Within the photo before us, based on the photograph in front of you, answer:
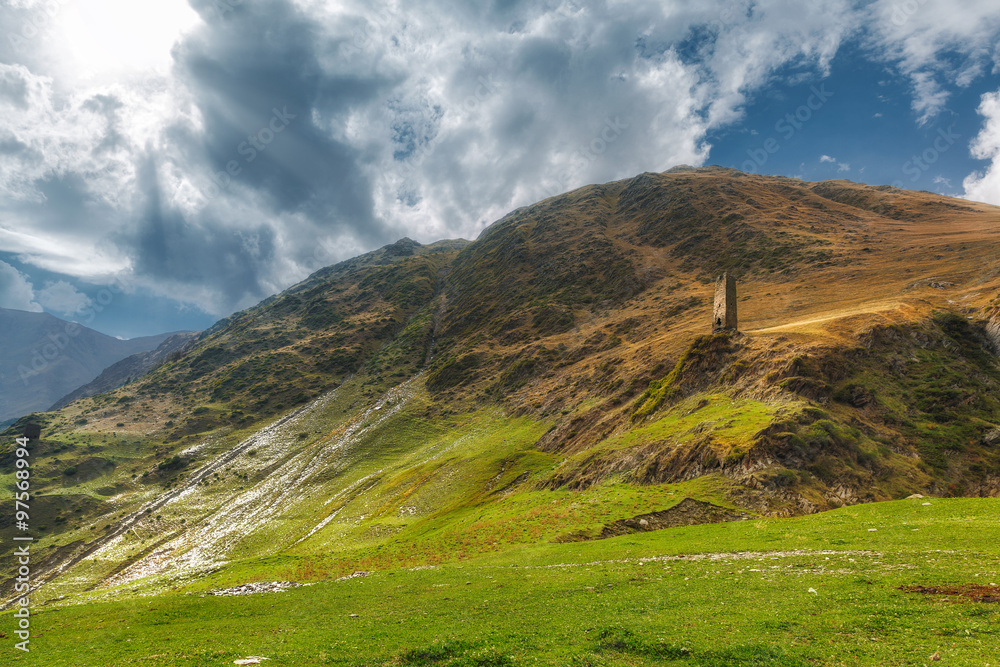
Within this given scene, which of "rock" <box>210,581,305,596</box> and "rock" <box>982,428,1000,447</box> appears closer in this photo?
"rock" <box>210,581,305,596</box>

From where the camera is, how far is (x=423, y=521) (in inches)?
2000

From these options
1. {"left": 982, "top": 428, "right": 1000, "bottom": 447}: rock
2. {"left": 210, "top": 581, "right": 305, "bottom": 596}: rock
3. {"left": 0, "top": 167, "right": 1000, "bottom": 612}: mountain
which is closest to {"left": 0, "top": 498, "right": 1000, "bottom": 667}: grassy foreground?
{"left": 210, "top": 581, "right": 305, "bottom": 596}: rock

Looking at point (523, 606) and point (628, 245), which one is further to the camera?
point (628, 245)

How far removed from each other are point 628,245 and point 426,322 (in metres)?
96.6

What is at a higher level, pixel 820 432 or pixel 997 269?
pixel 997 269

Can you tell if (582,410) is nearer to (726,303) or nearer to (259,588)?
(726,303)

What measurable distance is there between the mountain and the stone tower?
13.7 feet

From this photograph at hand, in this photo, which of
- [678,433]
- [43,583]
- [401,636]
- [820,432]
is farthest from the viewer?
[43,583]

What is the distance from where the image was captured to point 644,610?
56.2 feet

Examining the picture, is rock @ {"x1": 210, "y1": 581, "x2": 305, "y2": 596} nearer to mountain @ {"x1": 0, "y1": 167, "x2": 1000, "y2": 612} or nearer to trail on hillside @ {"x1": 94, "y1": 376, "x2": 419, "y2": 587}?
mountain @ {"x1": 0, "y1": 167, "x2": 1000, "y2": 612}

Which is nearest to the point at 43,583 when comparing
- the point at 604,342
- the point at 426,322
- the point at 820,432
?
the point at 820,432

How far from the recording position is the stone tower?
55969 millimetres

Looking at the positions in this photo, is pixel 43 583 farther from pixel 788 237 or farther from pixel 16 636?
pixel 788 237

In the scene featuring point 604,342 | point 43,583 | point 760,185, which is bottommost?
point 43,583
